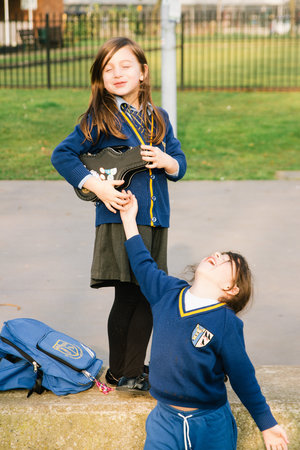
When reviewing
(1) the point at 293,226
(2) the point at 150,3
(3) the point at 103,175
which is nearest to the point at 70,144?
(3) the point at 103,175

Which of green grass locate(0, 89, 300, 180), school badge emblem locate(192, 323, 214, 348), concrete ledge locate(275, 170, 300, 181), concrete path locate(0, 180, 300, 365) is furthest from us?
green grass locate(0, 89, 300, 180)

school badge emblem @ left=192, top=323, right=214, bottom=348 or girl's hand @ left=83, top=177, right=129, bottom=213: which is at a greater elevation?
girl's hand @ left=83, top=177, right=129, bottom=213

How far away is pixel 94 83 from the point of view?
279cm

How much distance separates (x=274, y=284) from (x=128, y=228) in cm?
246

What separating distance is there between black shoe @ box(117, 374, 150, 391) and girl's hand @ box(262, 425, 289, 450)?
73 centimetres

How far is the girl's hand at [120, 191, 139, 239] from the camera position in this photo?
2.61 metres

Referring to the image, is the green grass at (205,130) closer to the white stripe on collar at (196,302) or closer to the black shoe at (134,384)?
the black shoe at (134,384)

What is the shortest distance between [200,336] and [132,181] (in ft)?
2.46

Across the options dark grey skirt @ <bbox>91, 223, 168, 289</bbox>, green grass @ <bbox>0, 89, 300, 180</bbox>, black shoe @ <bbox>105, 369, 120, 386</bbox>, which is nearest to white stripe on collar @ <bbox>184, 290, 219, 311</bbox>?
dark grey skirt @ <bbox>91, 223, 168, 289</bbox>

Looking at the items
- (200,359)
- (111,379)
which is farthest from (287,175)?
(200,359)

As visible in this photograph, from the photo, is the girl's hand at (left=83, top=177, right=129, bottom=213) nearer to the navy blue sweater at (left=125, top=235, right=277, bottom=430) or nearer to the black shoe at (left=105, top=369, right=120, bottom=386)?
the navy blue sweater at (left=125, top=235, right=277, bottom=430)

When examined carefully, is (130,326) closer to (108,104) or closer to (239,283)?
(239,283)

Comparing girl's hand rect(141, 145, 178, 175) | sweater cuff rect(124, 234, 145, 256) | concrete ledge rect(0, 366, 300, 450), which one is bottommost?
concrete ledge rect(0, 366, 300, 450)

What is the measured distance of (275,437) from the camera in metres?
2.35
